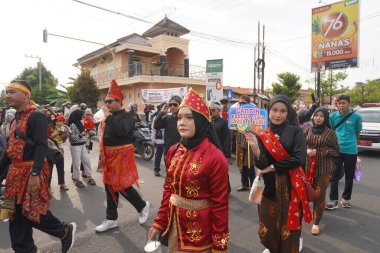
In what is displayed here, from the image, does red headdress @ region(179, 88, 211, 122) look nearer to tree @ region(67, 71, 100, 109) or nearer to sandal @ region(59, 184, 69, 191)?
sandal @ region(59, 184, 69, 191)

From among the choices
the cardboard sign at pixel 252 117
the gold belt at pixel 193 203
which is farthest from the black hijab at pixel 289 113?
the cardboard sign at pixel 252 117

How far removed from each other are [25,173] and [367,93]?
206 feet

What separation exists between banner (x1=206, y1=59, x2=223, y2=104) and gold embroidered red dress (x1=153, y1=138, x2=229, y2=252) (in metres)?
8.96

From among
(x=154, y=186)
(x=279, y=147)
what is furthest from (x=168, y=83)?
(x=279, y=147)

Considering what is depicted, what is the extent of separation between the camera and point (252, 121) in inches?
191

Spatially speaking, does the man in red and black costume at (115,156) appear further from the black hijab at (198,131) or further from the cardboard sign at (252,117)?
the black hijab at (198,131)

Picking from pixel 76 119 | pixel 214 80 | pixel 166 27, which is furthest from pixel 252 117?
pixel 166 27

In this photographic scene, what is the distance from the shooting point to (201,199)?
2.14 meters

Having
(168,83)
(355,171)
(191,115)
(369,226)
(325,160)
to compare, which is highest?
(168,83)

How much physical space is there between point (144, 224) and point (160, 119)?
2.18 m

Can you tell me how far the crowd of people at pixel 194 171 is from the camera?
2131 mm

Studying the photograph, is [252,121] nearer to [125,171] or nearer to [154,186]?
[125,171]

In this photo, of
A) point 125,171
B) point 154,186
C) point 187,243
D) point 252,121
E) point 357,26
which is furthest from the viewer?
point 357,26

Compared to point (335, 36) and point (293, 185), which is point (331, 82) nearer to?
point (335, 36)
